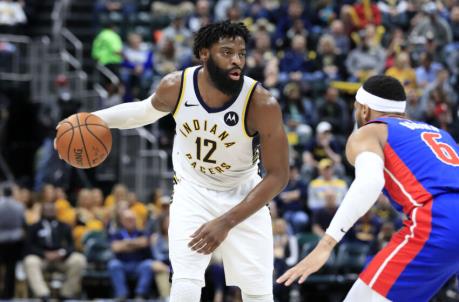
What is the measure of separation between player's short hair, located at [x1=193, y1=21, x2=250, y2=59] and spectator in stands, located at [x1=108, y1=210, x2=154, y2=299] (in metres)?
7.47

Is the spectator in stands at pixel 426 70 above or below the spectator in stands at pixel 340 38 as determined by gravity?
below

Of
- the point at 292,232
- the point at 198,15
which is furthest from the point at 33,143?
the point at 292,232

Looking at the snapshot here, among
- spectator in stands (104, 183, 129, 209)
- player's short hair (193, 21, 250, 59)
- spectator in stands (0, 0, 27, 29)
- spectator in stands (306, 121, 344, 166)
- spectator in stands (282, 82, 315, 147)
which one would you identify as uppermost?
spectator in stands (0, 0, 27, 29)

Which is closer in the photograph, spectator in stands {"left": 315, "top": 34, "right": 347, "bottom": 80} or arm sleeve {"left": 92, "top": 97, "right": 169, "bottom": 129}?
arm sleeve {"left": 92, "top": 97, "right": 169, "bottom": 129}

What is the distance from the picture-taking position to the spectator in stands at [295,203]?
568 inches

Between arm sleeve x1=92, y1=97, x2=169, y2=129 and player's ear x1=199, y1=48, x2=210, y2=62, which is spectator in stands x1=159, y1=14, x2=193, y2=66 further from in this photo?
player's ear x1=199, y1=48, x2=210, y2=62

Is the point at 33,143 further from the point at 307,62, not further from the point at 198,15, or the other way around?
the point at 307,62

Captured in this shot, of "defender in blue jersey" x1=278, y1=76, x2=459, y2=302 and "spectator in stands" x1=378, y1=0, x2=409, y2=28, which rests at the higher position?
"spectator in stands" x1=378, y1=0, x2=409, y2=28

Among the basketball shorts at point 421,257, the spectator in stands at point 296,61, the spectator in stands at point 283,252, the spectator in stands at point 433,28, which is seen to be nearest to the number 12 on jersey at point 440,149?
the basketball shorts at point 421,257

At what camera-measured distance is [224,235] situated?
22.0 feet

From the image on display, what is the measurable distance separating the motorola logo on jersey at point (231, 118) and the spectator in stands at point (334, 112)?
938 cm

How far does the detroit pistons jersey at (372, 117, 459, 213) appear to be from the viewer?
556cm

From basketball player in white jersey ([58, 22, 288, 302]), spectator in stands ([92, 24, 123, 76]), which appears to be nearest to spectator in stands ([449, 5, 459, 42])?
spectator in stands ([92, 24, 123, 76])

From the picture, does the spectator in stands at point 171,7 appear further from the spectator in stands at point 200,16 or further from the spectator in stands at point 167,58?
the spectator in stands at point 167,58
